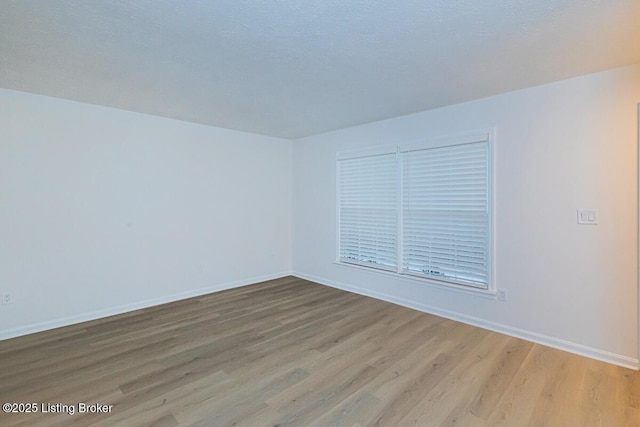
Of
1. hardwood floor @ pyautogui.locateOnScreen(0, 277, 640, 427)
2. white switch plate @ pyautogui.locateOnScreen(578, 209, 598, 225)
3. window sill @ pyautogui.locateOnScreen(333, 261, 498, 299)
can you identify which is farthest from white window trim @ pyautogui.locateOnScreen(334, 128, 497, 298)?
white switch plate @ pyautogui.locateOnScreen(578, 209, 598, 225)

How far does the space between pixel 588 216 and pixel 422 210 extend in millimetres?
1599

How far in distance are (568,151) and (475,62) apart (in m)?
1.29

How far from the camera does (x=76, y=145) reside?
348cm

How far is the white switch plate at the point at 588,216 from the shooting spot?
2.72 m

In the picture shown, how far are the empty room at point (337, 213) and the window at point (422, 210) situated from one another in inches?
1.0

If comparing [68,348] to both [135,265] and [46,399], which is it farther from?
[135,265]

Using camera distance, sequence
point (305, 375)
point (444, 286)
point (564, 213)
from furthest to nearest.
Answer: point (444, 286) → point (564, 213) → point (305, 375)

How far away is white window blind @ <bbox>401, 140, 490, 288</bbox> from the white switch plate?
2.55 ft

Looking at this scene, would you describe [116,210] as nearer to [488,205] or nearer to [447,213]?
[447,213]

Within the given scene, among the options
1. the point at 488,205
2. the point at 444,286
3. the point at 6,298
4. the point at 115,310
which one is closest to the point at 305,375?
the point at 444,286

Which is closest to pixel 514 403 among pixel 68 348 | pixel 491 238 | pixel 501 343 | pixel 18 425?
pixel 501 343

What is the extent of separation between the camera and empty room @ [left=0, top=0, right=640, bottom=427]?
2004 millimetres

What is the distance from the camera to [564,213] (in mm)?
2873

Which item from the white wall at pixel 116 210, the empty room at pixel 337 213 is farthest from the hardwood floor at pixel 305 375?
the white wall at pixel 116 210
